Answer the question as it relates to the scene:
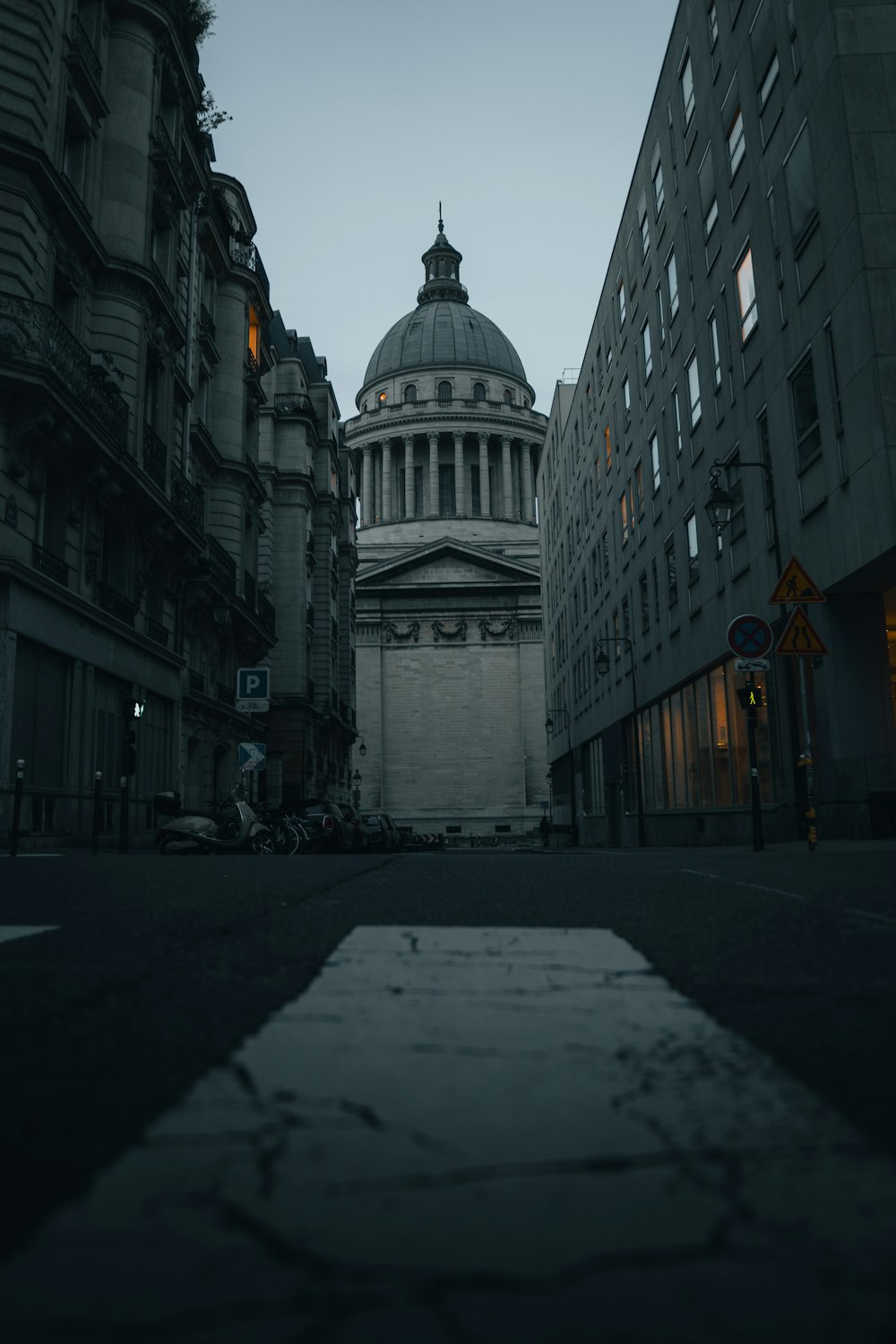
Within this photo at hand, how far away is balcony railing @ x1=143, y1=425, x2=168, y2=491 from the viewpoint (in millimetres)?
24344

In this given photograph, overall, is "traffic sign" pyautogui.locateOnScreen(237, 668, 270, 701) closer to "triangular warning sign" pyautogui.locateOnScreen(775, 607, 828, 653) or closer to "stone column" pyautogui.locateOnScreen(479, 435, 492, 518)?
"triangular warning sign" pyautogui.locateOnScreen(775, 607, 828, 653)

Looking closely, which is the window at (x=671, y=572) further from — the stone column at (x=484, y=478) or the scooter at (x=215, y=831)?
the stone column at (x=484, y=478)

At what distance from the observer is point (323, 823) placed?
990 inches

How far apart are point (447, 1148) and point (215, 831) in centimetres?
1845

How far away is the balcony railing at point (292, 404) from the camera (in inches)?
1918

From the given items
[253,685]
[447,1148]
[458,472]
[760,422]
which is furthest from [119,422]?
[458,472]

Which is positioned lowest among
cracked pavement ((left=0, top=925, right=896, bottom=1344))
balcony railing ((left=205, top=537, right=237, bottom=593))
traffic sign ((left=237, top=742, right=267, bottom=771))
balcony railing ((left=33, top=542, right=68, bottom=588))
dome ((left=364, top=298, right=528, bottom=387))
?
cracked pavement ((left=0, top=925, right=896, bottom=1344))

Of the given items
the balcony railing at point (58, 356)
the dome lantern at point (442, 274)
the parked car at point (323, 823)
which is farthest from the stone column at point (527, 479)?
the balcony railing at point (58, 356)

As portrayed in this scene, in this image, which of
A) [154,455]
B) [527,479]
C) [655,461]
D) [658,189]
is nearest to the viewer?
[154,455]

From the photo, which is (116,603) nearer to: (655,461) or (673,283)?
(655,461)

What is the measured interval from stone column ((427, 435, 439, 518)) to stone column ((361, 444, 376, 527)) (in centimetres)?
596

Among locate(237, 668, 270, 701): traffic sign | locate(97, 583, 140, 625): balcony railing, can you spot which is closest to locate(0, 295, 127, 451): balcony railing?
locate(97, 583, 140, 625): balcony railing

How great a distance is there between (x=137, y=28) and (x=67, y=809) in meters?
17.1

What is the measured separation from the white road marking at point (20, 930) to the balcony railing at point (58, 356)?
15.5 metres
